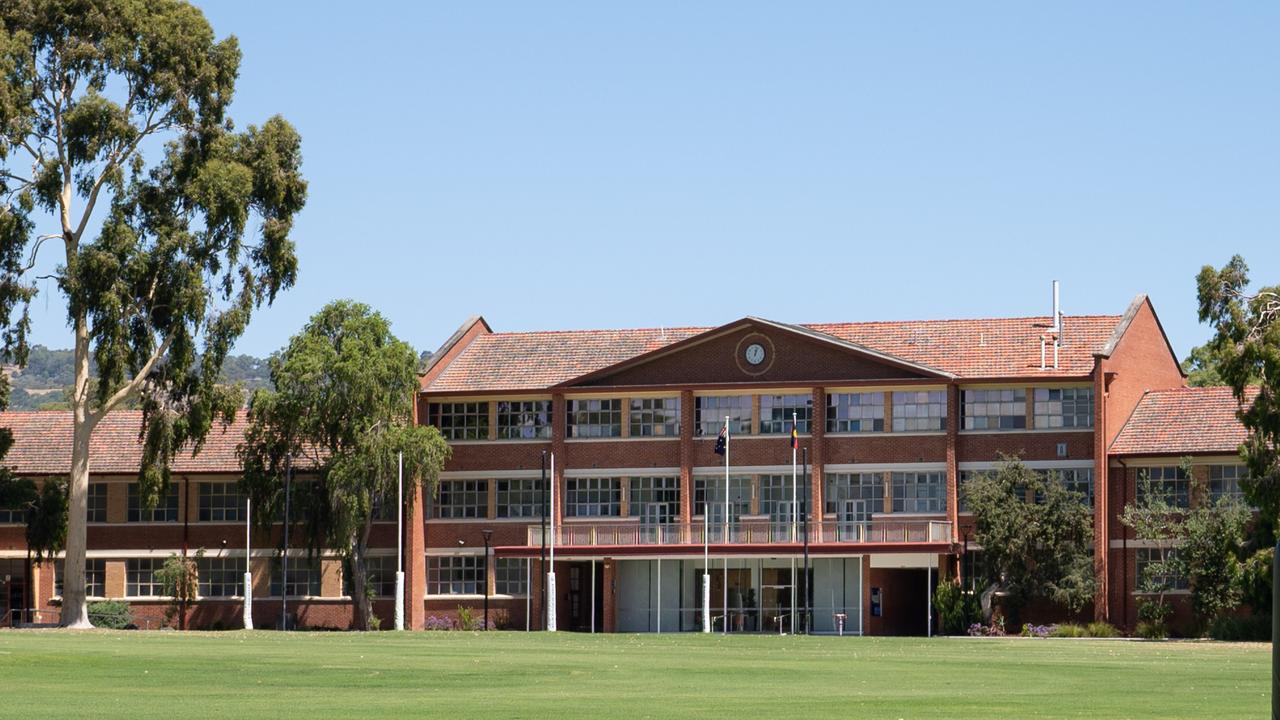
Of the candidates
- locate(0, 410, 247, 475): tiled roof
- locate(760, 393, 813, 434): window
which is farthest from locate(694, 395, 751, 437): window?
locate(0, 410, 247, 475): tiled roof

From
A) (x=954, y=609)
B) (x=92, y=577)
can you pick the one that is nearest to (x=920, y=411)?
(x=954, y=609)

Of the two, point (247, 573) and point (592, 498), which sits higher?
point (592, 498)

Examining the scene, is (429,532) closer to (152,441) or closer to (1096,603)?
(152,441)

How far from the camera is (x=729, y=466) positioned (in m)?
73.7

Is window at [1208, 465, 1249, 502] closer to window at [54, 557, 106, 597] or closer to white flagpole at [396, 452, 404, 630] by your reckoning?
white flagpole at [396, 452, 404, 630]

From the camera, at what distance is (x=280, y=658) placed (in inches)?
1489

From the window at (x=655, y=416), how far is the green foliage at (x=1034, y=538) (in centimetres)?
1114

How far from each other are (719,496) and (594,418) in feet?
17.5

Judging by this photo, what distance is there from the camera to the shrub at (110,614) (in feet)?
240

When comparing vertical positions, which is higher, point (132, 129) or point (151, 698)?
point (132, 129)

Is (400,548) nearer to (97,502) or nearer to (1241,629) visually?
(97,502)

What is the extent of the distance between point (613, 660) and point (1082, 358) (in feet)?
117

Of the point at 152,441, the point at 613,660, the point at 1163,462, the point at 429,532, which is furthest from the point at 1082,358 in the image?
the point at 613,660

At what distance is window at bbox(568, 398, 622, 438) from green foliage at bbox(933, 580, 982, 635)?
13446 mm
